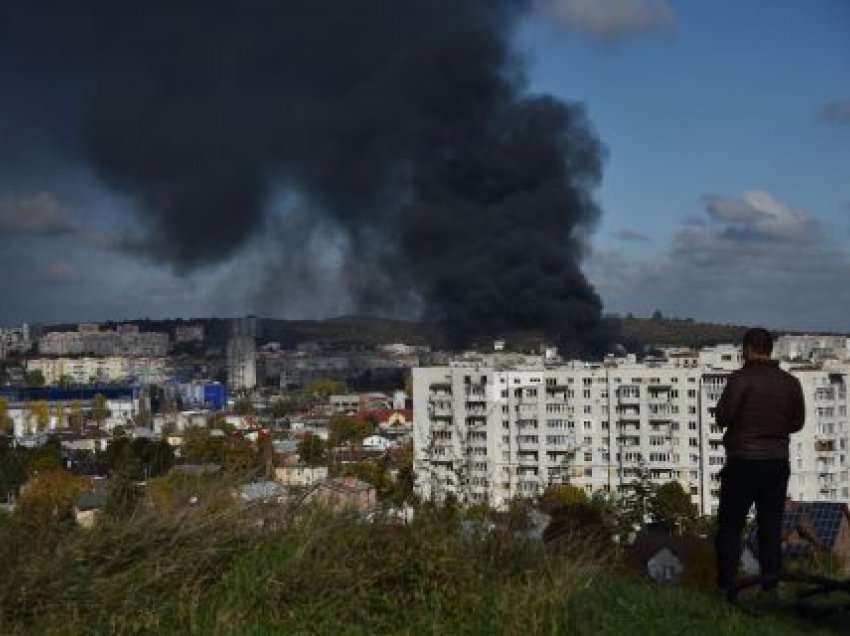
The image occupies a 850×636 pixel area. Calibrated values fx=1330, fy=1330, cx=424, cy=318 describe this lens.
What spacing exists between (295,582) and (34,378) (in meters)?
111

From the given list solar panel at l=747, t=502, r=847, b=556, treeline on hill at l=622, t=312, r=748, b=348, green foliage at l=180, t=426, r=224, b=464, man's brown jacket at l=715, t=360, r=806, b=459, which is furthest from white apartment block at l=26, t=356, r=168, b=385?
man's brown jacket at l=715, t=360, r=806, b=459

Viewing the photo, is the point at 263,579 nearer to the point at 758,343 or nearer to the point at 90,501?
the point at 90,501

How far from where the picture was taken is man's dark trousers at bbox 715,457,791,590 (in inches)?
175

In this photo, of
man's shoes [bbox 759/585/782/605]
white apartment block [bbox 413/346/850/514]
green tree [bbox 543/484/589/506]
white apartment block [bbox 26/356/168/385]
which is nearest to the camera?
man's shoes [bbox 759/585/782/605]

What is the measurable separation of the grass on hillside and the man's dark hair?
3.69 ft

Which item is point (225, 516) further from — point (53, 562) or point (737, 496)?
point (737, 496)

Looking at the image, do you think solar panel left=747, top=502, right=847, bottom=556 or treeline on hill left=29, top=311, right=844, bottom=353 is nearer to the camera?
solar panel left=747, top=502, right=847, bottom=556

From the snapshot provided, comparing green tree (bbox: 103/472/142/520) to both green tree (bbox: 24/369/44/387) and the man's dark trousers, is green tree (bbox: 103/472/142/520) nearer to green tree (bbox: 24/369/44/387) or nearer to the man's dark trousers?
the man's dark trousers

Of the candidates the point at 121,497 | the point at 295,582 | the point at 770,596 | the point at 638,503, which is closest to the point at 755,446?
the point at 770,596

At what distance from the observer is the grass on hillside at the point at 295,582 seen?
307 cm

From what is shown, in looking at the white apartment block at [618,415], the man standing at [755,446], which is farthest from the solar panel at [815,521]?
the white apartment block at [618,415]

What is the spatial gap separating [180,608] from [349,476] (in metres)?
1.27

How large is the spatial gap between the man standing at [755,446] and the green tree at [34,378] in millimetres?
105776

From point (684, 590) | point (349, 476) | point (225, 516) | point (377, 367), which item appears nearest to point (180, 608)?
point (225, 516)
